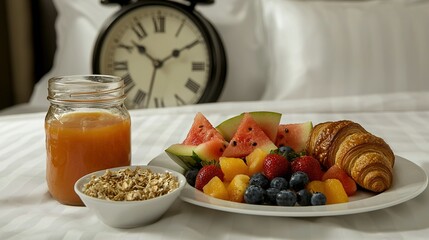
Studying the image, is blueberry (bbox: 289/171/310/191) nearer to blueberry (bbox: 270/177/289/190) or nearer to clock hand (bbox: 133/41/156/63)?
blueberry (bbox: 270/177/289/190)

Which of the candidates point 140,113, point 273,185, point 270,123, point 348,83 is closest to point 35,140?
point 140,113

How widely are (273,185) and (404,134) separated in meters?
0.71

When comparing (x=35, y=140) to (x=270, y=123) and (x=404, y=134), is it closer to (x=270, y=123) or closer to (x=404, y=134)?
(x=270, y=123)

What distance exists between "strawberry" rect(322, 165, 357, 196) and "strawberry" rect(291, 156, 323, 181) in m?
0.02

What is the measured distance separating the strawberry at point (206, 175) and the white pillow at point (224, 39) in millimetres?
1388

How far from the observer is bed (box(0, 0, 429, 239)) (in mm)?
949

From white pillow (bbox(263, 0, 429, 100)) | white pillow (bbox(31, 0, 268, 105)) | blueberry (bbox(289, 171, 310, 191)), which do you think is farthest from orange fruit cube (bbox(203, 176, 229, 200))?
white pillow (bbox(31, 0, 268, 105))

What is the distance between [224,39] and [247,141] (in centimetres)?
133

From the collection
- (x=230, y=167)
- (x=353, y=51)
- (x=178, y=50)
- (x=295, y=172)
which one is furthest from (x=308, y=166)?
(x=178, y=50)

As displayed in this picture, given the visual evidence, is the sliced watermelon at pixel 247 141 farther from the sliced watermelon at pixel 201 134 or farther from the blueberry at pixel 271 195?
the blueberry at pixel 271 195

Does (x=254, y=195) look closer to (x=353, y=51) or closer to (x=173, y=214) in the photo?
(x=173, y=214)

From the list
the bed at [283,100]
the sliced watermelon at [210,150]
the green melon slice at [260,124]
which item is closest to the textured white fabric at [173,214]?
the bed at [283,100]

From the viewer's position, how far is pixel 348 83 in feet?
6.97

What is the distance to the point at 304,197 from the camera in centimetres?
95
